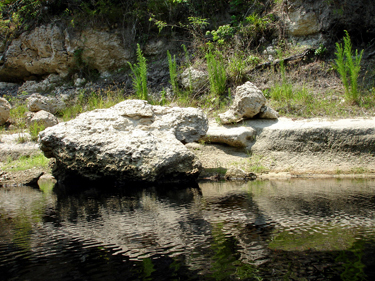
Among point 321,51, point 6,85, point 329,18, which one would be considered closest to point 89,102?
point 6,85

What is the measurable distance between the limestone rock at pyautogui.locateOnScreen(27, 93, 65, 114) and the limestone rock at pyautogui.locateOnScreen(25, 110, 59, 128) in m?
0.44

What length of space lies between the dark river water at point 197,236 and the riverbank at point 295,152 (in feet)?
5.59

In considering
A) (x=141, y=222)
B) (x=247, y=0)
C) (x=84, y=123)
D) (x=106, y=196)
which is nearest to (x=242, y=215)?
(x=141, y=222)

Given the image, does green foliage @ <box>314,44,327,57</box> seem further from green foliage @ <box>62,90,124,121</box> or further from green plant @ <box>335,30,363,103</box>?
green foliage @ <box>62,90,124,121</box>

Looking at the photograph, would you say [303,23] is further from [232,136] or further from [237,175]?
[237,175]

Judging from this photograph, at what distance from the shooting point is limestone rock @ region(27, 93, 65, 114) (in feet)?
37.3

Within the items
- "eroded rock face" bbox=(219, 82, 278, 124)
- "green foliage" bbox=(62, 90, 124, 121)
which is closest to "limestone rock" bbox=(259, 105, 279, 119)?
"eroded rock face" bbox=(219, 82, 278, 124)

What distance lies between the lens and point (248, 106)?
8.33 m

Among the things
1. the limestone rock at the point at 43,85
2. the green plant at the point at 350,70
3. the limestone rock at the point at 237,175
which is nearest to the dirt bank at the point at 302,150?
the limestone rock at the point at 237,175

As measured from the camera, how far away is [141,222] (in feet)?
13.0

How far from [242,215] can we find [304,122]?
193 inches

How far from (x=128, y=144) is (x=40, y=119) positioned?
5283 mm

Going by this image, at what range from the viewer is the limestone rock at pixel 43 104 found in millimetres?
11359

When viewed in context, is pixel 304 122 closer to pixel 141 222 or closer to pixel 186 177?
pixel 186 177
